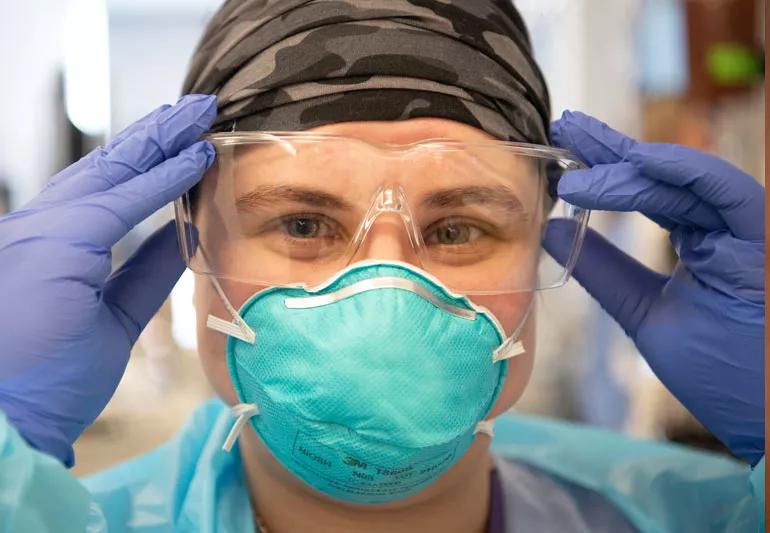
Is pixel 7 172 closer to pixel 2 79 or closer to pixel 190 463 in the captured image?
pixel 2 79

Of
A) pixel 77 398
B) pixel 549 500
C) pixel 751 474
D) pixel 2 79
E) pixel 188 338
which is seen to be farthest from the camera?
pixel 188 338

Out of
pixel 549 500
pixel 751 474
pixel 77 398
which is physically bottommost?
pixel 549 500

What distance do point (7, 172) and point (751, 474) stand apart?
1.92 m

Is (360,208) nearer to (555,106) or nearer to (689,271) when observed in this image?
(689,271)

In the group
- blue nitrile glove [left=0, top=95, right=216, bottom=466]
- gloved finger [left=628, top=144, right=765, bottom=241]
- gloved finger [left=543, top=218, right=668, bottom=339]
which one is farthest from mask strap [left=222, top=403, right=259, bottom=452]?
gloved finger [left=628, top=144, right=765, bottom=241]

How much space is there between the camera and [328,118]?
1088 millimetres

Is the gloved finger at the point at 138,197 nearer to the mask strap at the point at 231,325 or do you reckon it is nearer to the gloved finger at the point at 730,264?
the mask strap at the point at 231,325

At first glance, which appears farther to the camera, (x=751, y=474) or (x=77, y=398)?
(x=751, y=474)

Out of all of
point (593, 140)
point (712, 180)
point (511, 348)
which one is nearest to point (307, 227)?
point (511, 348)

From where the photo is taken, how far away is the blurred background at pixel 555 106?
7.30 feet

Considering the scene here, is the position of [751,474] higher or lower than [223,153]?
lower

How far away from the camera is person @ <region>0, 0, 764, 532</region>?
3.24 feet

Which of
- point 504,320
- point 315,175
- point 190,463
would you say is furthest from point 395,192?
point 190,463

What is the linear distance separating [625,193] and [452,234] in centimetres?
24
